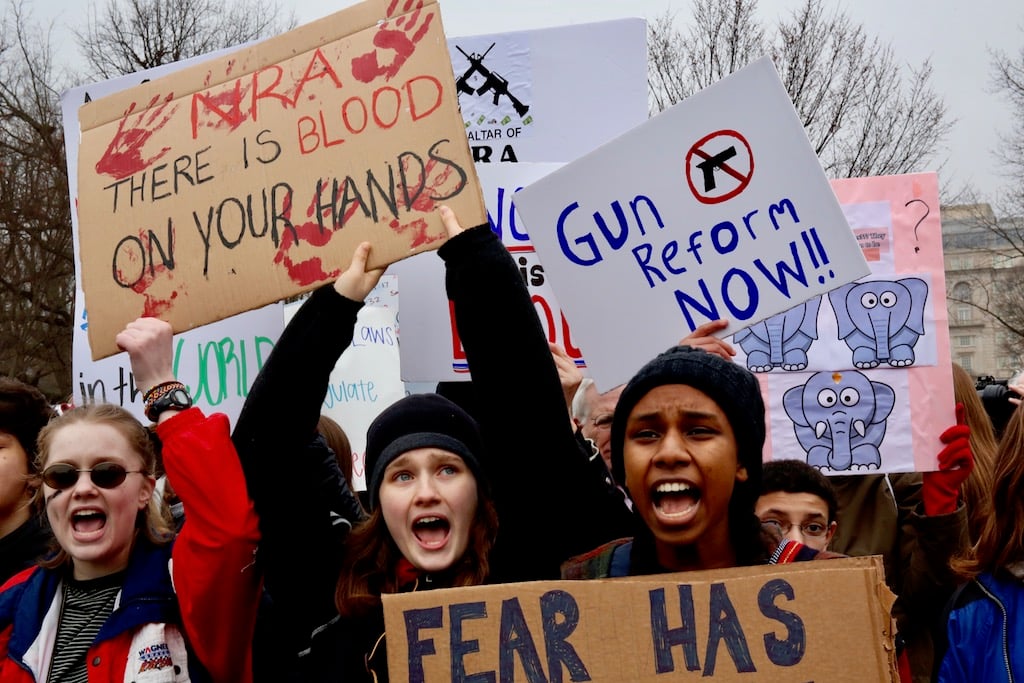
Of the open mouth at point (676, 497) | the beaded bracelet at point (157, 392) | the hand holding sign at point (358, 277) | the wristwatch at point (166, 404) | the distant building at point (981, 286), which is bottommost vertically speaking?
the open mouth at point (676, 497)

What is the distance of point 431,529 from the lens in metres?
2.31

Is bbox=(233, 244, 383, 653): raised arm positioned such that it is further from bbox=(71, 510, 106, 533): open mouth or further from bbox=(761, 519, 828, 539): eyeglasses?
bbox=(761, 519, 828, 539): eyeglasses

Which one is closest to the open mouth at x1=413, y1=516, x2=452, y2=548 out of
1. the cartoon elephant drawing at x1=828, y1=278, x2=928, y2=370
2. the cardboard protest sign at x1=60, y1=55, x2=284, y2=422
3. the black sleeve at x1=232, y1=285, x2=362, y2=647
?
the black sleeve at x1=232, y1=285, x2=362, y2=647

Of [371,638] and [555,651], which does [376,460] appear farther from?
[555,651]

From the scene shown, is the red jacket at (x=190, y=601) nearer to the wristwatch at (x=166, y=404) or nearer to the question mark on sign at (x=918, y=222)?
the wristwatch at (x=166, y=404)

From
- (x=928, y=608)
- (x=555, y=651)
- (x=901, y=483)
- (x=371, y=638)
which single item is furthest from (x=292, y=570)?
(x=901, y=483)

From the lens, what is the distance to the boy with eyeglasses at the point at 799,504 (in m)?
2.83

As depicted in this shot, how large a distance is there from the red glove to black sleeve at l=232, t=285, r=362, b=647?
1908mm

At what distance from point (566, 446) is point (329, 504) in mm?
806

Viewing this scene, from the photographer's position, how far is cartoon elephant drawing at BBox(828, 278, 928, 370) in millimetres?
3523

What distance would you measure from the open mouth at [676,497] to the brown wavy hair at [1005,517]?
817 millimetres

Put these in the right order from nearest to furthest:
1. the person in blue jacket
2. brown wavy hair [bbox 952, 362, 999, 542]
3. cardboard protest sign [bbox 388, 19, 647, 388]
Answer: the person in blue jacket, brown wavy hair [bbox 952, 362, 999, 542], cardboard protest sign [bbox 388, 19, 647, 388]

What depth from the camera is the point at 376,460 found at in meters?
2.42

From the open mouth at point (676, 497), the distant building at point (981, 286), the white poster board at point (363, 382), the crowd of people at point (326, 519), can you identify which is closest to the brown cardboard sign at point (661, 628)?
the open mouth at point (676, 497)
